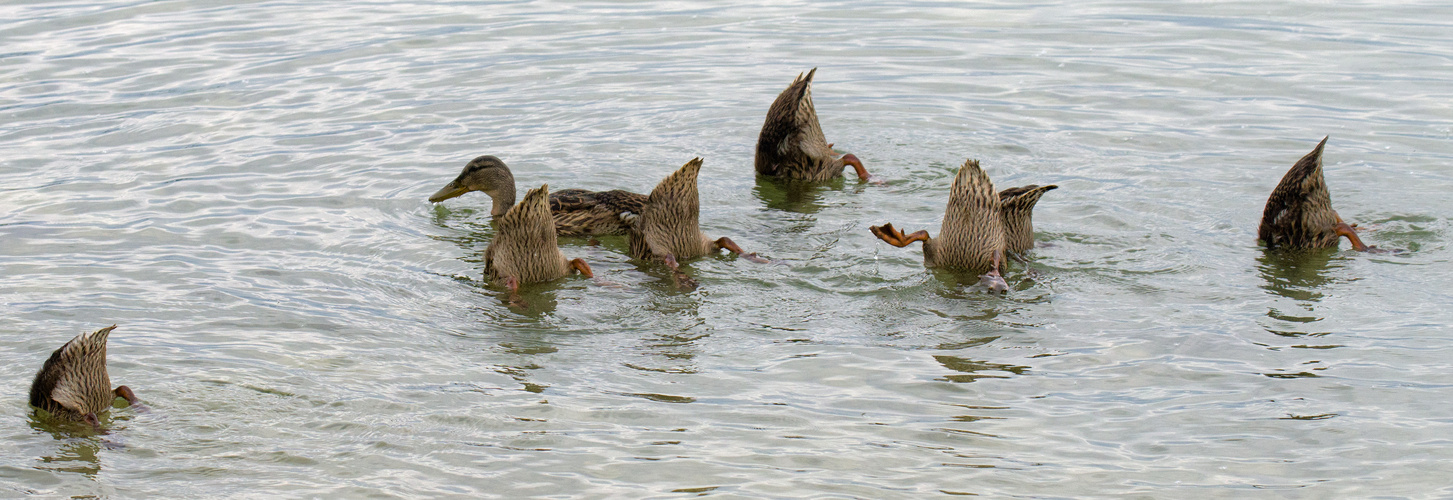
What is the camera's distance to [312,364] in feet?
22.8

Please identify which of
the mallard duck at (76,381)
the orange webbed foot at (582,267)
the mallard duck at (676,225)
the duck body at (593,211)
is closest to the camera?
the mallard duck at (76,381)

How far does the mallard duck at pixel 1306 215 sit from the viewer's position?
8570 mm

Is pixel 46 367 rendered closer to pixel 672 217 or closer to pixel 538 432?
pixel 538 432

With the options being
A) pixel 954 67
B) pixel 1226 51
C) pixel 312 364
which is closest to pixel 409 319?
pixel 312 364

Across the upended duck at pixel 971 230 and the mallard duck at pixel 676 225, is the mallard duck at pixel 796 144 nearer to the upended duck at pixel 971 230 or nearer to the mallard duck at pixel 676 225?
the mallard duck at pixel 676 225

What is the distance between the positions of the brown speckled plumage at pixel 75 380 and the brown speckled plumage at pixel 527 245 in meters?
2.60

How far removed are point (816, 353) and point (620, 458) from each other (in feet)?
4.98

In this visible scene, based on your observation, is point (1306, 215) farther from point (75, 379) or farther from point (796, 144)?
point (75, 379)

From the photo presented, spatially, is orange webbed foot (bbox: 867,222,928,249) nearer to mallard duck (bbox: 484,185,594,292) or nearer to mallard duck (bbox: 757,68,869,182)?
mallard duck (bbox: 484,185,594,292)

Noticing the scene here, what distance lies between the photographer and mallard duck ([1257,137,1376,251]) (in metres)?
8.57

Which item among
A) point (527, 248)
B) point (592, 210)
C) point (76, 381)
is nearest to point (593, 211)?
point (592, 210)

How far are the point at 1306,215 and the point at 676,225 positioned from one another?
161 inches

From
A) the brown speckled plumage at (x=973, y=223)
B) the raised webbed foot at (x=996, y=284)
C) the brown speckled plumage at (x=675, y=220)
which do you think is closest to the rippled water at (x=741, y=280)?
the raised webbed foot at (x=996, y=284)

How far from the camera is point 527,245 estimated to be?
8.33 meters
